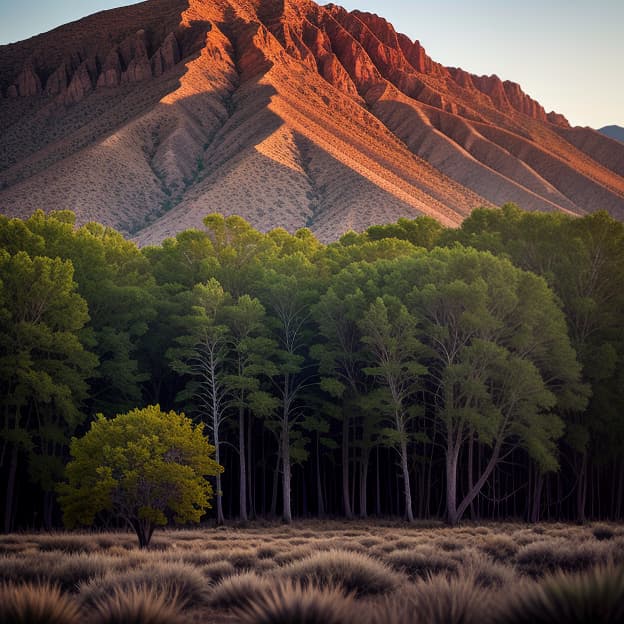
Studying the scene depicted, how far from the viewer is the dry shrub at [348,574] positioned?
473 inches

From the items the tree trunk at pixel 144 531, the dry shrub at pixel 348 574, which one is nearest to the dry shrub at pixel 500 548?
the dry shrub at pixel 348 574

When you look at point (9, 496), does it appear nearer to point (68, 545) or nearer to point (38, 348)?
point (38, 348)

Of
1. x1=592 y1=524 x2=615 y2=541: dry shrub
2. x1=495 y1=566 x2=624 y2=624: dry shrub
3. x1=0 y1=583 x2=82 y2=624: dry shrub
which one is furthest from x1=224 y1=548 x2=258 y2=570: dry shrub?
x1=592 y1=524 x2=615 y2=541: dry shrub

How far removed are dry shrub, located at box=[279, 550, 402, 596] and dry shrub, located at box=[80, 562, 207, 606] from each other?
1517mm

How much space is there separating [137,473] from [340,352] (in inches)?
589

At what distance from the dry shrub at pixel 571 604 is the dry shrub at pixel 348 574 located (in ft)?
16.7

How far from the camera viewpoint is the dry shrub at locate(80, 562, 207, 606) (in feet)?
36.6

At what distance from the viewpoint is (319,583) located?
36.7ft

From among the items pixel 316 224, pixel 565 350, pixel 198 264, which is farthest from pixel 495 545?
pixel 316 224

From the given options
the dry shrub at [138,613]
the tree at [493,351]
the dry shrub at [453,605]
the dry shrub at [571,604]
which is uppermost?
the tree at [493,351]

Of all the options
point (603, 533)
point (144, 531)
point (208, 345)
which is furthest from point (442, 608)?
point (208, 345)

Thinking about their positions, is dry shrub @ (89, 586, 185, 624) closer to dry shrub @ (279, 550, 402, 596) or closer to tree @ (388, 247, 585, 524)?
dry shrub @ (279, 550, 402, 596)

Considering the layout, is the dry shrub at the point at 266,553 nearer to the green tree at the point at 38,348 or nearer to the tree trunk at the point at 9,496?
the green tree at the point at 38,348

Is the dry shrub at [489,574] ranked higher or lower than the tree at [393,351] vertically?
lower
